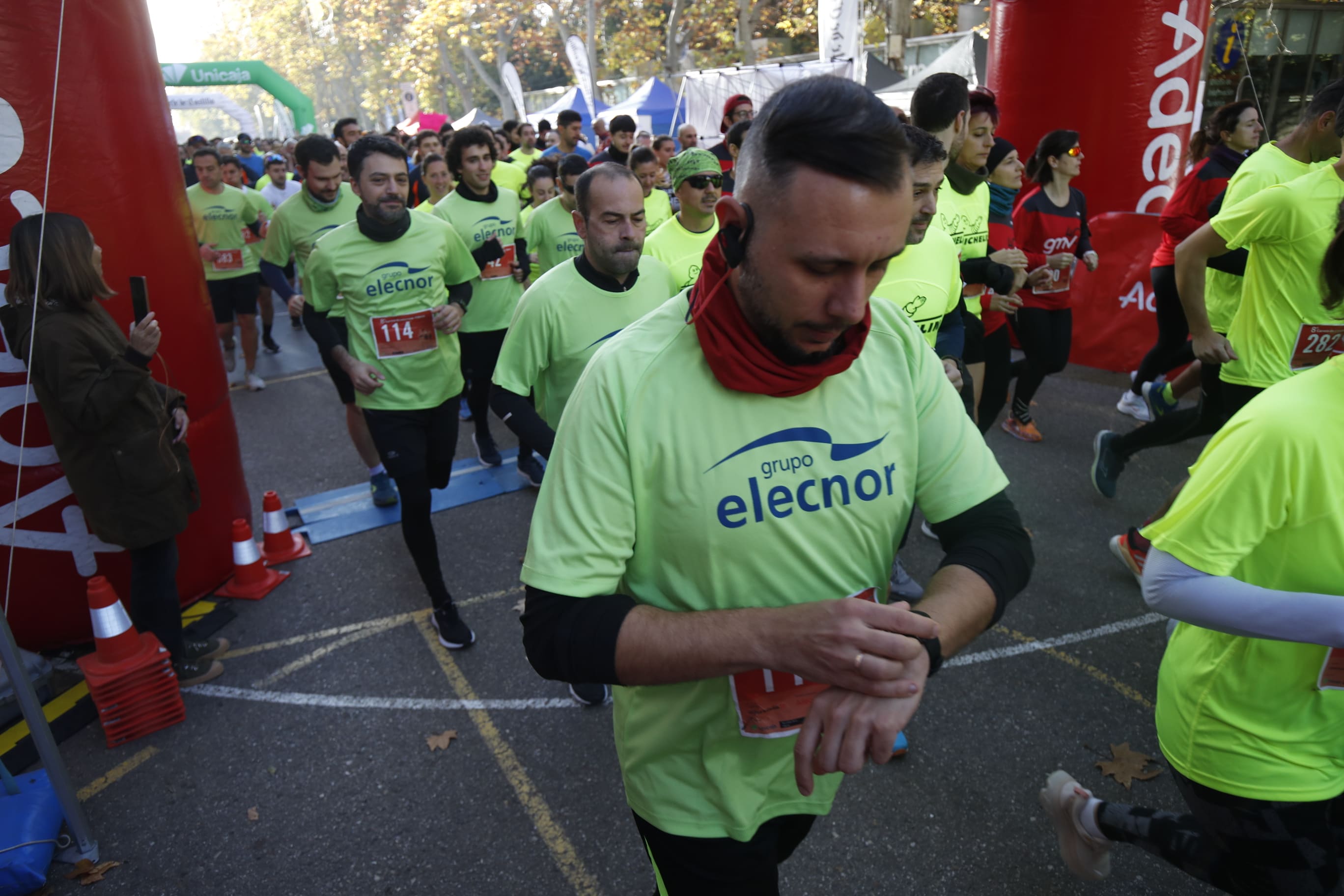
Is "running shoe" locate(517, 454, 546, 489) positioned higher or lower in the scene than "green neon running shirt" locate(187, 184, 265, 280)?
lower

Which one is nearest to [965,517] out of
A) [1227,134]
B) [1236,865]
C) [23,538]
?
[1236,865]

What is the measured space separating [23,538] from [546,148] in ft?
40.5

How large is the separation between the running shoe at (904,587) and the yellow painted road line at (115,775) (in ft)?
11.4

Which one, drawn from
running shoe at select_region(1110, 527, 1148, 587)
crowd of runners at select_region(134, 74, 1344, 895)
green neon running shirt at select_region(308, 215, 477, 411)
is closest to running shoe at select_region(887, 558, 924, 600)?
running shoe at select_region(1110, 527, 1148, 587)

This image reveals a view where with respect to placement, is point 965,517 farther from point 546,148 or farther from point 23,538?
point 546,148

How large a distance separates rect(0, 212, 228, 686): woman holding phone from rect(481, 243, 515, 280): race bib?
2.70 metres

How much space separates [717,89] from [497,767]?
20.5m

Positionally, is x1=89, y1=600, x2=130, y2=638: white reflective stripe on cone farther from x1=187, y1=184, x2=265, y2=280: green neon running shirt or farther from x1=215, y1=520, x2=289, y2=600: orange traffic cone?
x1=187, y1=184, x2=265, y2=280: green neon running shirt

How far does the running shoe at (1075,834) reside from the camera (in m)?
2.53

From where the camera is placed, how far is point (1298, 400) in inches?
71.6

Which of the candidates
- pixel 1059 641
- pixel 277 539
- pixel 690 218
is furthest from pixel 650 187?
pixel 1059 641

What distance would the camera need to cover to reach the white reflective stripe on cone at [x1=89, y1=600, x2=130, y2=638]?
3.66 m

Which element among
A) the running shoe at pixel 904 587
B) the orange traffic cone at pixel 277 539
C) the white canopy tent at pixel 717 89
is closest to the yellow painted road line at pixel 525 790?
the orange traffic cone at pixel 277 539

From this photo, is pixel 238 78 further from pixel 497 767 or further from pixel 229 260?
pixel 497 767
